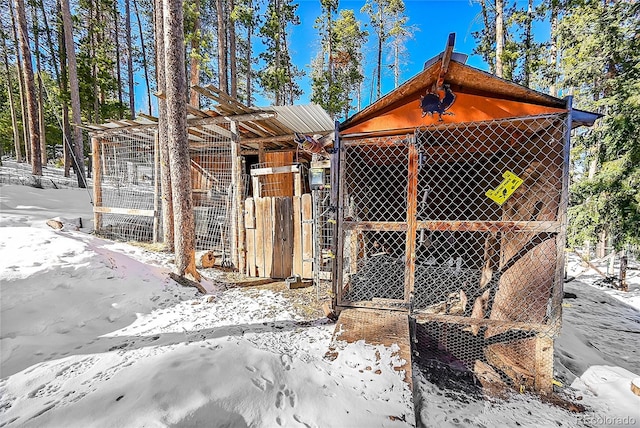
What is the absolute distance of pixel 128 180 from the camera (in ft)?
24.4

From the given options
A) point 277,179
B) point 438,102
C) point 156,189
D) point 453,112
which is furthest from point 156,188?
point 453,112

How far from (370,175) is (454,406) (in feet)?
12.8

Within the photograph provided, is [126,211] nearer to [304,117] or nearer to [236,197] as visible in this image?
[236,197]

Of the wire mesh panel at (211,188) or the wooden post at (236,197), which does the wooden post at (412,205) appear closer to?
the wooden post at (236,197)

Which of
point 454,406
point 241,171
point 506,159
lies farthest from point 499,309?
point 241,171

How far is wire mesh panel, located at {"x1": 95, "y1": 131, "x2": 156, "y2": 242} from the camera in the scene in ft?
24.2

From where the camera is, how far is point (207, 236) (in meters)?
7.15

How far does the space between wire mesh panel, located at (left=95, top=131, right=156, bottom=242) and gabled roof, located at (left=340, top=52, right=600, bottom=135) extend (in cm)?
703

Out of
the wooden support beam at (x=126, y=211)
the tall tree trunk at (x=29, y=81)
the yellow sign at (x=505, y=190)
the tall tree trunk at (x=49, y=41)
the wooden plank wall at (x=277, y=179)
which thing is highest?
the tall tree trunk at (x=49, y=41)

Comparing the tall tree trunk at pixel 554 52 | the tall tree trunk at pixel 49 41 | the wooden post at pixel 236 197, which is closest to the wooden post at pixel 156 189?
the wooden post at pixel 236 197

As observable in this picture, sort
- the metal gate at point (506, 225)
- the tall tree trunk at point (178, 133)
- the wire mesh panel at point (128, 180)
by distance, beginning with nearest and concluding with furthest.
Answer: the metal gate at point (506, 225) < the tall tree trunk at point (178, 133) < the wire mesh panel at point (128, 180)

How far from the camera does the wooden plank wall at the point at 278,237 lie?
527cm

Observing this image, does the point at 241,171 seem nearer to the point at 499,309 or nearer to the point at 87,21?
the point at 499,309

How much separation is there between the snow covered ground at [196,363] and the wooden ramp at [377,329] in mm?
114
